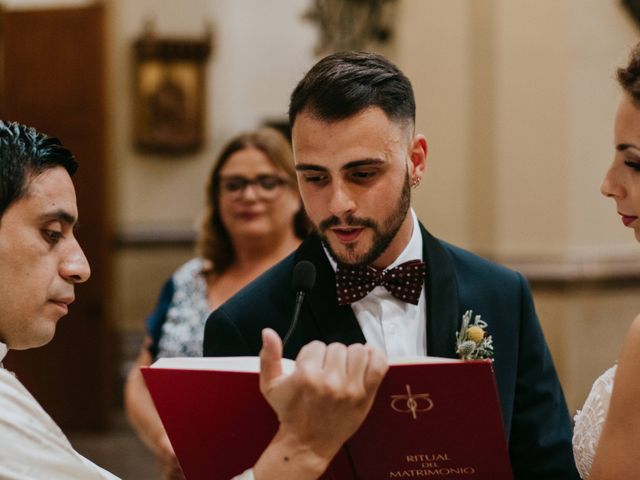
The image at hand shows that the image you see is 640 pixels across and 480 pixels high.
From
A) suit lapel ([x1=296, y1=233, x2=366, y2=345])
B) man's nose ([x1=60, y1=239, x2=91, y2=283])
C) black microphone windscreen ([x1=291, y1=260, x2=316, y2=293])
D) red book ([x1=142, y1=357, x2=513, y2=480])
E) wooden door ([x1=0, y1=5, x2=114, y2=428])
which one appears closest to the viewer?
red book ([x1=142, y1=357, x2=513, y2=480])

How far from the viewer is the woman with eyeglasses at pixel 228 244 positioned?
339cm

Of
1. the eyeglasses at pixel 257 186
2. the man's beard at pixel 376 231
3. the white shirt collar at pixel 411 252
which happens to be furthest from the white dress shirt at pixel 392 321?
the eyeglasses at pixel 257 186

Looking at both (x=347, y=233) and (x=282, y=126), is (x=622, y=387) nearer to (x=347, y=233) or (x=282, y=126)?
(x=347, y=233)

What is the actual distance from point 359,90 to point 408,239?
0.40m

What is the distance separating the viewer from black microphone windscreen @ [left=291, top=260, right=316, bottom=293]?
6.48 feet

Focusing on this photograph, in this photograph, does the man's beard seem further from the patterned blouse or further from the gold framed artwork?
the gold framed artwork

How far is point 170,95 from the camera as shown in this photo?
295 inches

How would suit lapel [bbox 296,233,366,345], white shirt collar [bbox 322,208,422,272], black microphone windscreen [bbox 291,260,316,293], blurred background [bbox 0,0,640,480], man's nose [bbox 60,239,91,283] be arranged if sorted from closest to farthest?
man's nose [bbox 60,239,91,283]
black microphone windscreen [bbox 291,260,316,293]
suit lapel [bbox 296,233,366,345]
white shirt collar [bbox 322,208,422,272]
blurred background [bbox 0,0,640,480]

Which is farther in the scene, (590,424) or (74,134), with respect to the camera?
(74,134)

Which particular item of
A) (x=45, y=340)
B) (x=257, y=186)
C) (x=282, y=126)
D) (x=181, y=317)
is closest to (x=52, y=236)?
(x=45, y=340)

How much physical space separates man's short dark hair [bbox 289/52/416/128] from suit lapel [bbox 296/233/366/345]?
37 centimetres

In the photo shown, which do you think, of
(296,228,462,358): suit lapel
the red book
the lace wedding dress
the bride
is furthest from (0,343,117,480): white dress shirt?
the lace wedding dress

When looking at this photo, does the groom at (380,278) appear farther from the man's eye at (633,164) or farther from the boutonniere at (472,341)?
the man's eye at (633,164)

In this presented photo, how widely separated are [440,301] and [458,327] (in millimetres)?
71
